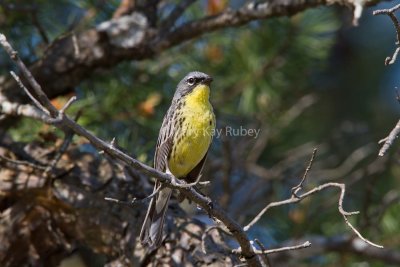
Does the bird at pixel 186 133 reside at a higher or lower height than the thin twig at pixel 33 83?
lower

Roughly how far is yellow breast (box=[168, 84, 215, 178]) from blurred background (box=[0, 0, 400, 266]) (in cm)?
18

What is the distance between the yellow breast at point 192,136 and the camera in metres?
4.18

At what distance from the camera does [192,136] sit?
4.18 metres

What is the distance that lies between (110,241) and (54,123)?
1.52m

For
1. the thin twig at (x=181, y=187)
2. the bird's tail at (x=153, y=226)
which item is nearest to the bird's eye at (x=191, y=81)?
the bird's tail at (x=153, y=226)

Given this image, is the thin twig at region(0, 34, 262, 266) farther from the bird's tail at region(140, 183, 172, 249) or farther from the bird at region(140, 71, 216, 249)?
the bird at region(140, 71, 216, 249)

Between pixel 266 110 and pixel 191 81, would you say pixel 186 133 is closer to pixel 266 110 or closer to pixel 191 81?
pixel 191 81

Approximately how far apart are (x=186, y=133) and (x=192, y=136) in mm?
55

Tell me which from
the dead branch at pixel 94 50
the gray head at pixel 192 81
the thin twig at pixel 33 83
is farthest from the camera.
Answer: the gray head at pixel 192 81

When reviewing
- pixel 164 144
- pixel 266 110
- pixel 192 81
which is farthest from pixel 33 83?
pixel 266 110

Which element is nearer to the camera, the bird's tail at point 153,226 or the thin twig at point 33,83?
the thin twig at point 33,83

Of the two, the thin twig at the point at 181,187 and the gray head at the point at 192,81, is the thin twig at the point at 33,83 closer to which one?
the thin twig at the point at 181,187

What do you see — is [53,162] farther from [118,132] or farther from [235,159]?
[235,159]

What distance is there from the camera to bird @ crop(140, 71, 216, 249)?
4109mm
